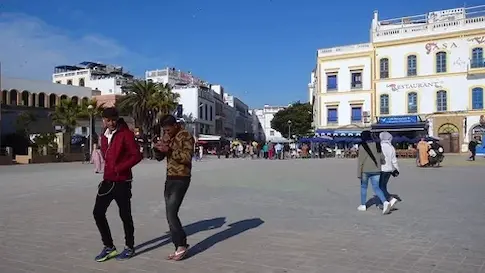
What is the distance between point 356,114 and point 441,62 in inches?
376

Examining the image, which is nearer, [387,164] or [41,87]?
[387,164]

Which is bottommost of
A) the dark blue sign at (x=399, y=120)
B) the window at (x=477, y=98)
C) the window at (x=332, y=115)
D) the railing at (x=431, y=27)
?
the dark blue sign at (x=399, y=120)

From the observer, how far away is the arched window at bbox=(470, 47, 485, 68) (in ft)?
138

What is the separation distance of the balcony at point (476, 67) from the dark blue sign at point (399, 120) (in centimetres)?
645

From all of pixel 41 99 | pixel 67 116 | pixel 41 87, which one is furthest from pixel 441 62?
pixel 41 99

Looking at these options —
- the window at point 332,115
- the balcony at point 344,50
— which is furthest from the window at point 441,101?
the window at point 332,115

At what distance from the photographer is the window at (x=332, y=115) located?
49184 mm

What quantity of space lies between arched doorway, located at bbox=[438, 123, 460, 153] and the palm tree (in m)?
33.8

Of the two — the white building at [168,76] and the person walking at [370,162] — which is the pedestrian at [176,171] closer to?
the person walking at [370,162]

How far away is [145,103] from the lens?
164 feet

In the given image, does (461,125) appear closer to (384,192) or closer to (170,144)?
(384,192)

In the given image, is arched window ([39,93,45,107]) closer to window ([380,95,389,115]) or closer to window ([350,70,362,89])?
window ([350,70,362,89])

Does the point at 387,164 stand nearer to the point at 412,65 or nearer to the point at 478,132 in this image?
the point at 478,132

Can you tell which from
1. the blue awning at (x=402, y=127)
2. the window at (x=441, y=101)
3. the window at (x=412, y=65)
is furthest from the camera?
the window at (x=412, y=65)
